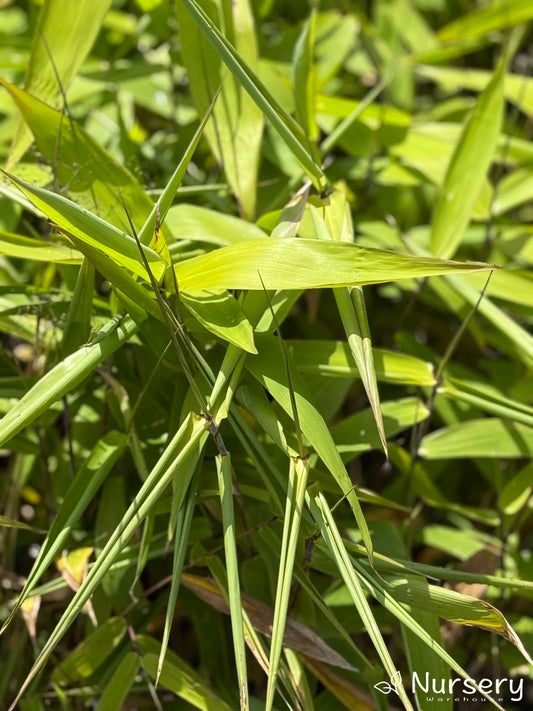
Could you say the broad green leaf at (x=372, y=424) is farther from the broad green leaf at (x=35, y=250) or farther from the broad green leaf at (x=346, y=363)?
the broad green leaf at (x=35, y=250)

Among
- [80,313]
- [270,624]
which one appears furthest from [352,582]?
[80,313]

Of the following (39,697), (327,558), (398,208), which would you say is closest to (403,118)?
(398,208)

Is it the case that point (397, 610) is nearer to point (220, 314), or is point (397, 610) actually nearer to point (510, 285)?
point (220, 314)

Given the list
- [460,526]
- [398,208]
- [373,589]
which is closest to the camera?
[373,589]

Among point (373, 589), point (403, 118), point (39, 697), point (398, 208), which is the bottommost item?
point (39, 697)

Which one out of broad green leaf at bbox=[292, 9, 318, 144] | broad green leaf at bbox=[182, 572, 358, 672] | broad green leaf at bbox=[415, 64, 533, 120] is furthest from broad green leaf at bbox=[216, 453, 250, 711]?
broad green leaf at bbox=[415, 64, 533, 120]

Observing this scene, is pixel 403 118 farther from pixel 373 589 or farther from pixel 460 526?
pixel 373 589

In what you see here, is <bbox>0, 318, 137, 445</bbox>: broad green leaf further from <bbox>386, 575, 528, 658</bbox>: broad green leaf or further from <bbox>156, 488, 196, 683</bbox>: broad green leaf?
<bbox>386, 575, 528, 658</bbox>: broad green leaf
